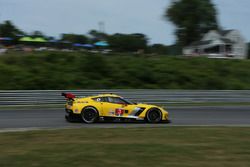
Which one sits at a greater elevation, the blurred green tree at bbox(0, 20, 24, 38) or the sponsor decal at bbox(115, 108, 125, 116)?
the blurred green tree at bbox(0, 20, 24, 38)

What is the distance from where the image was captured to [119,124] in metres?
14.4

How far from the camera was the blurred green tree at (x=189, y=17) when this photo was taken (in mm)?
68188

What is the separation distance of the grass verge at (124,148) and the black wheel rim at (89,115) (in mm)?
2886

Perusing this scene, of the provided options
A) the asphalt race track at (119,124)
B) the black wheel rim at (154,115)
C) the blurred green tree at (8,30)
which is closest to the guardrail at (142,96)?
the asphalt race track at (119,124)

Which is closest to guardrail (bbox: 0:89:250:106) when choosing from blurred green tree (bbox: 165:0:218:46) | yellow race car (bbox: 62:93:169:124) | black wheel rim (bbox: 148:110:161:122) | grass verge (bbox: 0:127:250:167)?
yellow race car (bbox: 62:93:169:124)

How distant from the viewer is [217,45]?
229 feet

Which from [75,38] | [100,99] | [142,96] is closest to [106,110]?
[100,99]

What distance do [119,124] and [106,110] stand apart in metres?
0.63

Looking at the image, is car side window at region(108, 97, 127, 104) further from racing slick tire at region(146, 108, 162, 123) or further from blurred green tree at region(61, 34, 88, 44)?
blurred green tree at region(61, 34, 88, 44)

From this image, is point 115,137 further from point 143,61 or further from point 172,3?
point 172,3

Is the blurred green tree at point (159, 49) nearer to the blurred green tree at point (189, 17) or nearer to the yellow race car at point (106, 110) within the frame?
the blurred green tree at point (189, 17)

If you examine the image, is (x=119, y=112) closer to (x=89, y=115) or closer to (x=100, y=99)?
(x=100, y=99)

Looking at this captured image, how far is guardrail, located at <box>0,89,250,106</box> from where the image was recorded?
21125 millimetres

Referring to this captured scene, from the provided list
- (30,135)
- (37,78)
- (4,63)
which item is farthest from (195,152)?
(4,63)
